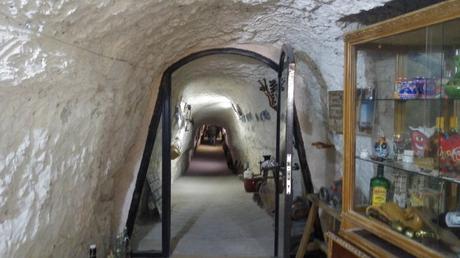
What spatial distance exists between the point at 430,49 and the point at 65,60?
3.95 feet

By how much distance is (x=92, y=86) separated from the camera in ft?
4.81

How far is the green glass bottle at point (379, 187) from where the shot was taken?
154cm

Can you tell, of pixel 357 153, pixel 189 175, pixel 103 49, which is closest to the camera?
pixel 103 49

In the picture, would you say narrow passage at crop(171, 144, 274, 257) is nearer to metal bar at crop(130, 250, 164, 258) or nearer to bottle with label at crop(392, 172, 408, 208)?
metal bar at crop(130, 250, 164, 258)

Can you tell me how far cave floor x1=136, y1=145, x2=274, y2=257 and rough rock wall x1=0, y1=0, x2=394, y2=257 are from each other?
1.88 feet

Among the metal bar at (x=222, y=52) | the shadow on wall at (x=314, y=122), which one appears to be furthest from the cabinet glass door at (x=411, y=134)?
the metal bar at (x=222, y=52)

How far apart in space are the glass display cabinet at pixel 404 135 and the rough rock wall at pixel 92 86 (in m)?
0.26

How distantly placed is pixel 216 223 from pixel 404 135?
2.20 m

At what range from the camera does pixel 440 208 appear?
128cm

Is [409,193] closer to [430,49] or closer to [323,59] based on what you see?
[430,49]

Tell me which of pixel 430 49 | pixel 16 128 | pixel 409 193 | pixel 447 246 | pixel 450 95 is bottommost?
pixel 447 246

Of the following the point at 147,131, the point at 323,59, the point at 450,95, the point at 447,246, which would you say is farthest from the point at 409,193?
the point at 147,131

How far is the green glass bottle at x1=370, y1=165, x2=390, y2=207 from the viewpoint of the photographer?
1.54 meters

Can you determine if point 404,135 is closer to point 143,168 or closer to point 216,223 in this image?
point 143,168
